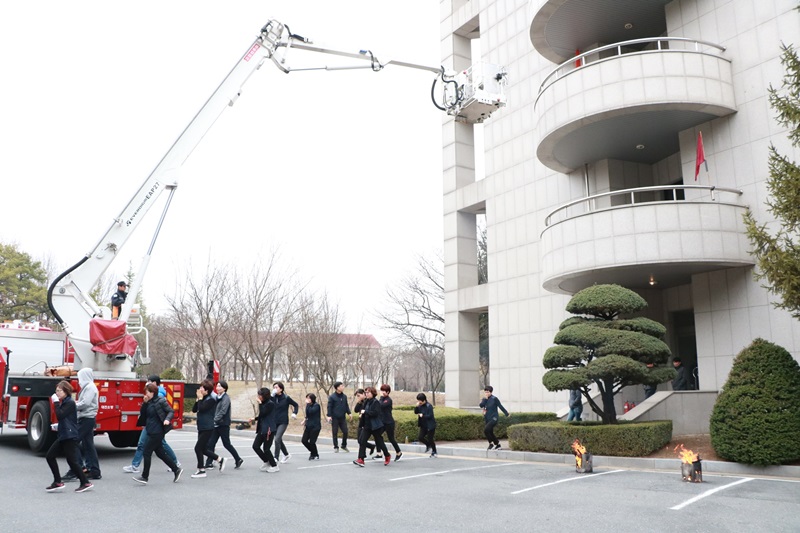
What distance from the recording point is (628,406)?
19.5 meters

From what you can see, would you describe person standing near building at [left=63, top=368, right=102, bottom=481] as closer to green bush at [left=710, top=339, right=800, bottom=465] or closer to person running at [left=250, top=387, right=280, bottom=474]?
person running at [left=250, top=387, right=280, bottom=474]

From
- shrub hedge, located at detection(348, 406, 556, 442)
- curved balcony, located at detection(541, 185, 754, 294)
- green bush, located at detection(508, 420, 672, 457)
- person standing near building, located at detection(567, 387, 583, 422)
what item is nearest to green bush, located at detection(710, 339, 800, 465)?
green bush, located at detection(508, 420, 672, 457)

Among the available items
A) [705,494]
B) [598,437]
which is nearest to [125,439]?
[598,437]

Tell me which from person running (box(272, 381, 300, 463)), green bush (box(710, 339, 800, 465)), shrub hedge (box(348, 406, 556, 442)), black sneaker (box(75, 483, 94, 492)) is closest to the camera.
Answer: black sneaker (box(75, 483, 94, 492))

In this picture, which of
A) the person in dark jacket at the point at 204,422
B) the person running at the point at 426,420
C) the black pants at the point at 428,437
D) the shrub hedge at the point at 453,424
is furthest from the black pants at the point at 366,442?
the shrub hedge at the point at 453,424

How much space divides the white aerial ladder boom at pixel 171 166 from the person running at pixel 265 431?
11.5 feet

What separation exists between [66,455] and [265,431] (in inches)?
149

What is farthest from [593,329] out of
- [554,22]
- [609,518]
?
[554,22]

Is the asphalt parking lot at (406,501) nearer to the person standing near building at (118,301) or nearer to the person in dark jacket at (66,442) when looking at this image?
the person in dark jacket at (66,442)

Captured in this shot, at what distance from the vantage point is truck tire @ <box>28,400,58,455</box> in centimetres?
1323

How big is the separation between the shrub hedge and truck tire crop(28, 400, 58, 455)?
8.71 m

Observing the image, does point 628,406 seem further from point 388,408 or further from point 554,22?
point 554,22

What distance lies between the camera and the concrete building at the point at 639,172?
1620 cm

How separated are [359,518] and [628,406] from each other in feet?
45.9
